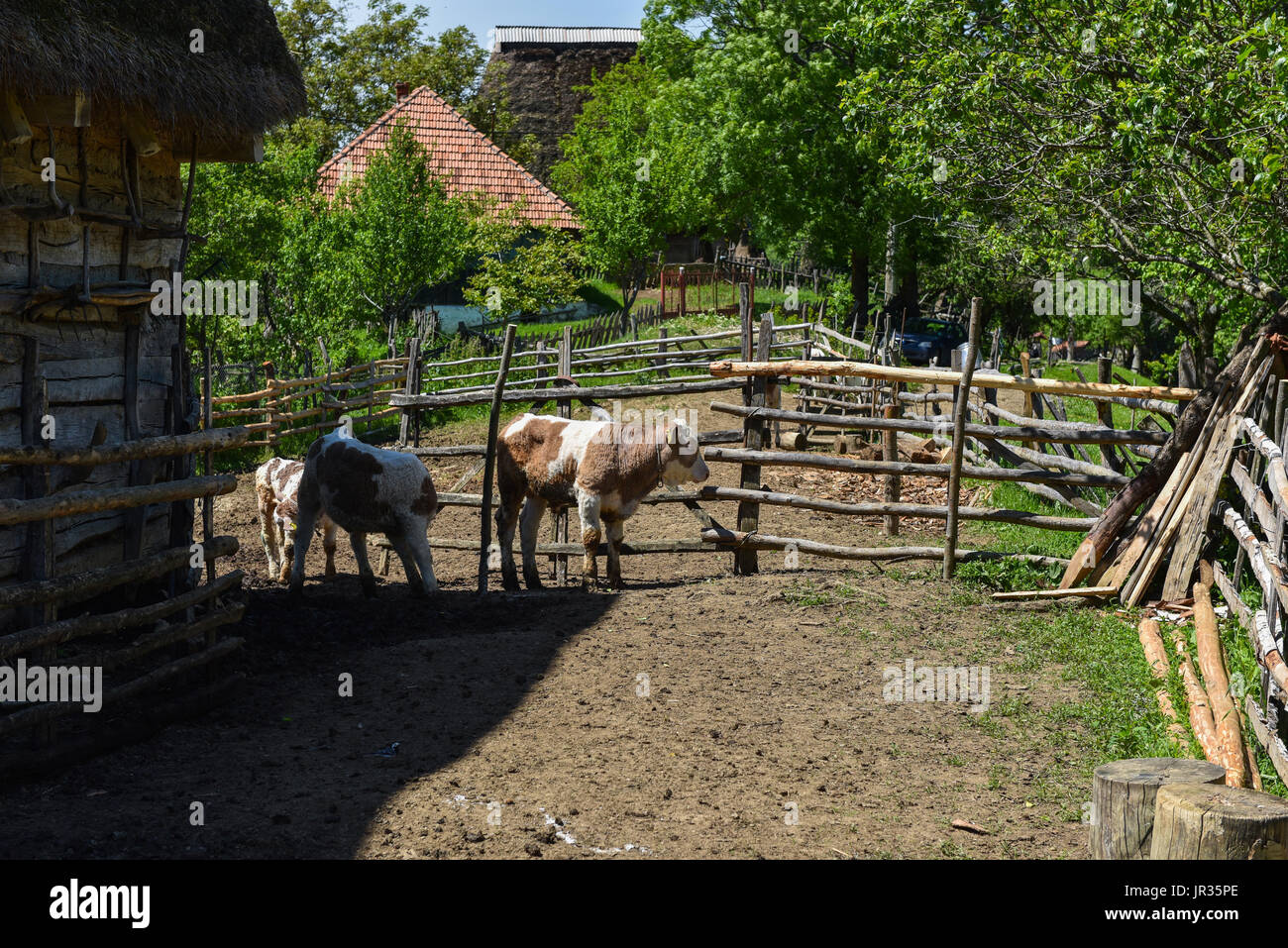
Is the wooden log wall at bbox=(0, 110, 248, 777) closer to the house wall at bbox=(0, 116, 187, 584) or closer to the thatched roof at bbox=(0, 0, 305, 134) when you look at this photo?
the house wall at bbox=(0, 116, 187, 584)

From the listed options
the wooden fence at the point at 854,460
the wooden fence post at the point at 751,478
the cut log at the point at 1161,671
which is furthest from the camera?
the wooden fence post at the point at 751,478

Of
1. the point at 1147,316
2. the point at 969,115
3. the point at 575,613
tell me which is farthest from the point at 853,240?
the point at 575,613

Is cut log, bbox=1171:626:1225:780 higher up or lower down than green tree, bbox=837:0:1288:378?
lower down

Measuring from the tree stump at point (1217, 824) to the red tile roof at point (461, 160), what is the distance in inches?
1152

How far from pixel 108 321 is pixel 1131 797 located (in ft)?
20.3

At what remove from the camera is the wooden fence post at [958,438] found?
8.55m

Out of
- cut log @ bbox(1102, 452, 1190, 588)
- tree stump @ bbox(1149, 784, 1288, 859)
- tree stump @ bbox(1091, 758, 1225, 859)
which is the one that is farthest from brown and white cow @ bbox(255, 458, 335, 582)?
tree stump @ bbox(1149, 784, 1288, 859)

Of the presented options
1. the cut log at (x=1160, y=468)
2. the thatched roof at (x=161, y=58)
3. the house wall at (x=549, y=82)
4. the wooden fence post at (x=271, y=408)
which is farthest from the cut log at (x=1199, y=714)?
the house wall at (x=549, y=82)

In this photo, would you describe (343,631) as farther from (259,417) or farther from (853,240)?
(853,240)

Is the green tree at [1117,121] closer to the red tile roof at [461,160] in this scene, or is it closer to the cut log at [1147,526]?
the cut log at [1147,526]

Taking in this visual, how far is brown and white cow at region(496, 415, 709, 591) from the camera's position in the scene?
348 inches

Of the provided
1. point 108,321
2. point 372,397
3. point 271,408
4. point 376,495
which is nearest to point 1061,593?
point 376,495

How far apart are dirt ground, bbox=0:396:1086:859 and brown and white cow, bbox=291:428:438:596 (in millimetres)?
338
